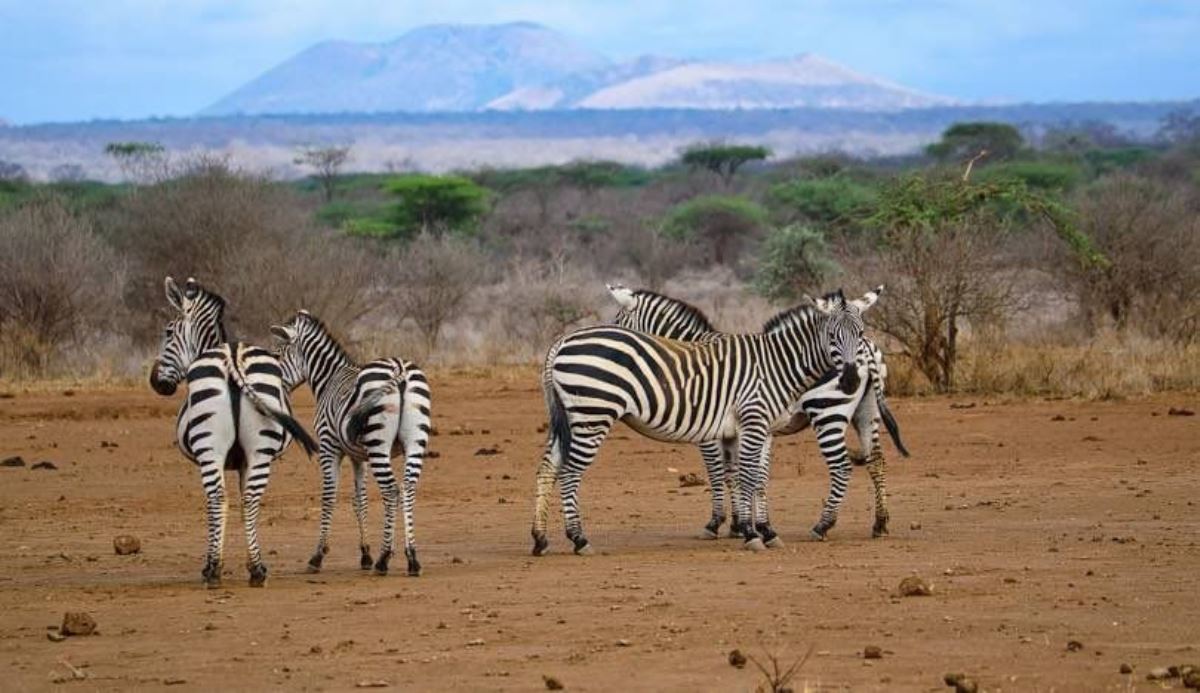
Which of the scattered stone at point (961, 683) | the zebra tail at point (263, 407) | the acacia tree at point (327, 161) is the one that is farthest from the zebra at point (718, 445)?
the acacia tree at point (327, 161)

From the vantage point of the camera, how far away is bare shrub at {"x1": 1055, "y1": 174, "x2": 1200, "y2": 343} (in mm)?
24375

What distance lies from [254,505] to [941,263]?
11418mm

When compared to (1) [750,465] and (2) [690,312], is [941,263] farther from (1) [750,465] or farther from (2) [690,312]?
(1) [750,465]

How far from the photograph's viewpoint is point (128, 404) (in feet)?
70.4

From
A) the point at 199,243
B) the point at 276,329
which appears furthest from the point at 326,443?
the point at 199,243

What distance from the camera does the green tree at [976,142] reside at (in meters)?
70.9

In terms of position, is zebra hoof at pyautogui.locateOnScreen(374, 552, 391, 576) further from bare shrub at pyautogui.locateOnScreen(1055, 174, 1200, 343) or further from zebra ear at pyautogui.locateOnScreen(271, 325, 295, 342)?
bare shrub at pyautogui.locateOnScreen(1055, 174, 1200, 343)

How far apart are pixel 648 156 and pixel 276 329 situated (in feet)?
486

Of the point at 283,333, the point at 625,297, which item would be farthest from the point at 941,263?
the point at 283,333

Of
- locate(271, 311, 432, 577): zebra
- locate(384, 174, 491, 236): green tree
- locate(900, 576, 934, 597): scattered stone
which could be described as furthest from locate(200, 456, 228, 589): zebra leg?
locate(384, 174, 491, 236): green tree

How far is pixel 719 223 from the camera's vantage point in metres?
48.0

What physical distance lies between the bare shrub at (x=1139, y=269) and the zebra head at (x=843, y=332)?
1181 centimetres

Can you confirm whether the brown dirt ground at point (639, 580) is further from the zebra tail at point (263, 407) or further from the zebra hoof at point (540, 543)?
the zebra tail at point (263, 407)

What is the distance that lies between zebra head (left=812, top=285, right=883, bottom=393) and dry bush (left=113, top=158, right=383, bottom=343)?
12711mm
